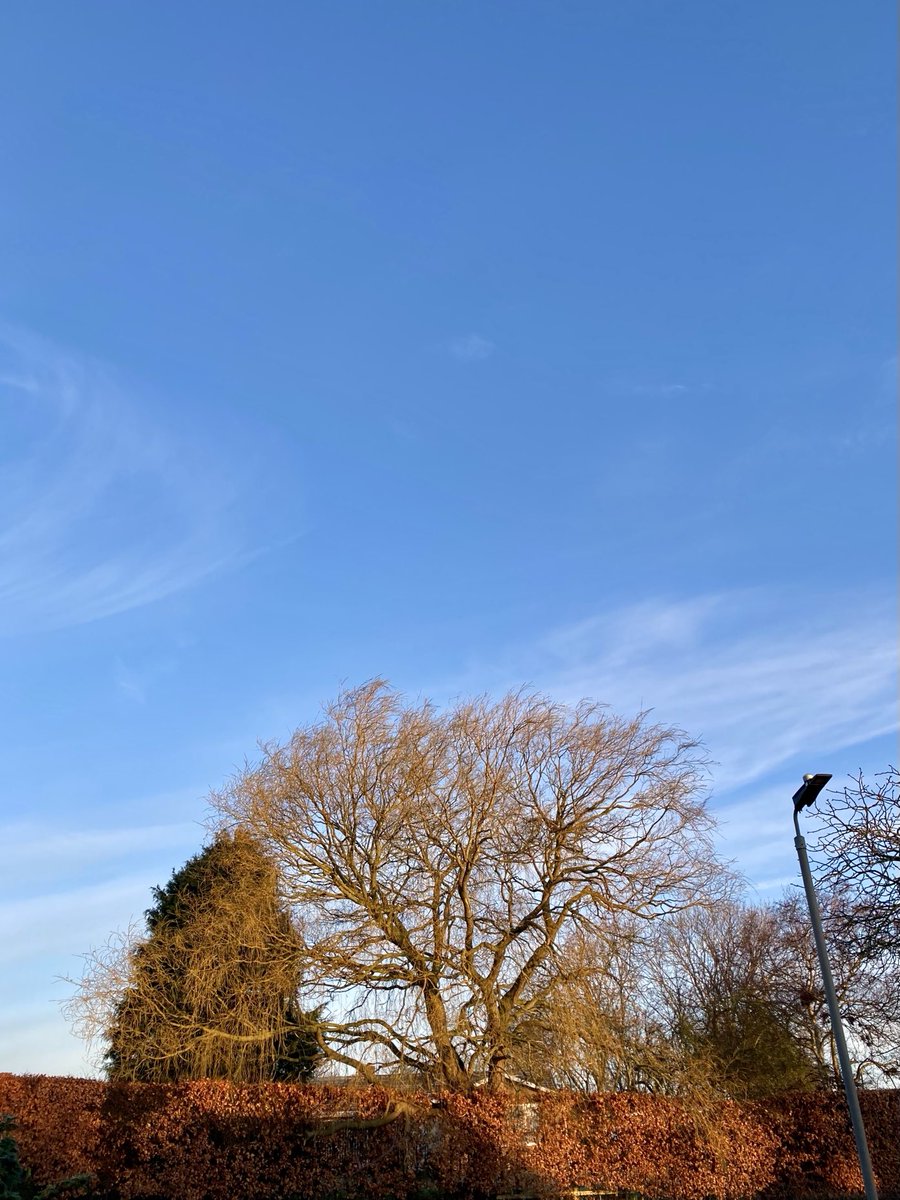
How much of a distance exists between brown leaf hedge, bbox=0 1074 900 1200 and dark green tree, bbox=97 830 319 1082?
793 millimetres

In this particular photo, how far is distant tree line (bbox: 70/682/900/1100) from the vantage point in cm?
1680

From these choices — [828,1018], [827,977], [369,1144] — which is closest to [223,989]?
[369,1144]

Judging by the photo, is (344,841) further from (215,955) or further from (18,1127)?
(18,1127)

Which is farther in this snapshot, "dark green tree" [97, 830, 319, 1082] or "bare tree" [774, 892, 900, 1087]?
"bare tree" [774, 892, 900, 1087]

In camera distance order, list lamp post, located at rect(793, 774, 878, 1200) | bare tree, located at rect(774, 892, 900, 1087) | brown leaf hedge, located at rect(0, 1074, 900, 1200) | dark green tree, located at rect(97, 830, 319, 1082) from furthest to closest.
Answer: bare tree, located at rect(774, 892, 900, 1087) → brown leaf hedge, located at rect(0, 1074, 900, 1200) → dark green tree, located at rect(97, 830, 319, 1082) → lamp post, located at rect(793, 774, 878, 1200)

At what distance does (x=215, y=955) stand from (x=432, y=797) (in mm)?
4541

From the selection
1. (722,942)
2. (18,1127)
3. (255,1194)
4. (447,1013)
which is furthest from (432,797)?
(722,942)

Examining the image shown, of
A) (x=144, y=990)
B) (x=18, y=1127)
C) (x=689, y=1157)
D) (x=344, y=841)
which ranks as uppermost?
(x=344, y=841)

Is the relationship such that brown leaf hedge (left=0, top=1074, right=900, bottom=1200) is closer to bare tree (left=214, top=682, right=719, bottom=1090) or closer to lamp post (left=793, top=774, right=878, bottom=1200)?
bare tree (left=214, top=682, right=719, bottom=1090)

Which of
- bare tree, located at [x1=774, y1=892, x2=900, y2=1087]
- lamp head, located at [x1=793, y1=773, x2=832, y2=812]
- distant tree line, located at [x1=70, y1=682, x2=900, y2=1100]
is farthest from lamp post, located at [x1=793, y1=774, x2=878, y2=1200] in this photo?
bare tree, located at [x1=774, y1=892, x2=900, y2=1087]

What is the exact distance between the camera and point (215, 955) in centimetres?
1712

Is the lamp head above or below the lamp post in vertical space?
above

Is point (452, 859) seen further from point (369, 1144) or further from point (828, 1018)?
point (828, 1018)

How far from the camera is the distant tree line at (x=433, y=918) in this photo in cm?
1680
